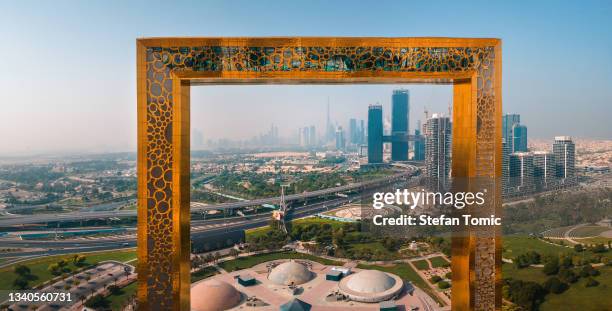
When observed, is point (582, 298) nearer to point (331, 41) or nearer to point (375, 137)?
point (331, 41)

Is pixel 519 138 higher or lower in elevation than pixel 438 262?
higher

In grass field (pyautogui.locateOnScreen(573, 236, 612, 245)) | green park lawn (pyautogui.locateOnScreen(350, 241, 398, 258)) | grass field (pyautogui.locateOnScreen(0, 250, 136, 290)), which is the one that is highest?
grass field (pyautogui.locateOnScreen(573, 236, 612, 245))

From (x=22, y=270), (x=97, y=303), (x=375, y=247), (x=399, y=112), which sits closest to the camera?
(x=97, y=303)

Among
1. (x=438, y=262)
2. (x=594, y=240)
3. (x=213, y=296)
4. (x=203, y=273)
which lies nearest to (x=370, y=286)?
(x=438, y=262)

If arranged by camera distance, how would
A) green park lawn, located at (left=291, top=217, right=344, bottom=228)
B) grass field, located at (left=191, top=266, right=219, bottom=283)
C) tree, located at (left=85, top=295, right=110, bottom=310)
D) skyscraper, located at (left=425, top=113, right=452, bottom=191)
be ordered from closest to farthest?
tree, located at (left=85, top=295, right=110, bottom=310), grass field, located at (left=191, top=266, right=219, bottom=283), skyscraper, located at (left=425, top=113, right=452, bottom=191), green park lawn, located at (left=291, top=217, right=344, bottom=228)

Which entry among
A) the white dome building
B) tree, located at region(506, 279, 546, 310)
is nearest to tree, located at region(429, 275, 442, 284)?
the white dome building

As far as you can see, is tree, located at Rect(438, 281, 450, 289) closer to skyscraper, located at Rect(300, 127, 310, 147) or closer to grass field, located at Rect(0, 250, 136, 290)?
grass field, located at Rect(0, 250, 136, 290)
